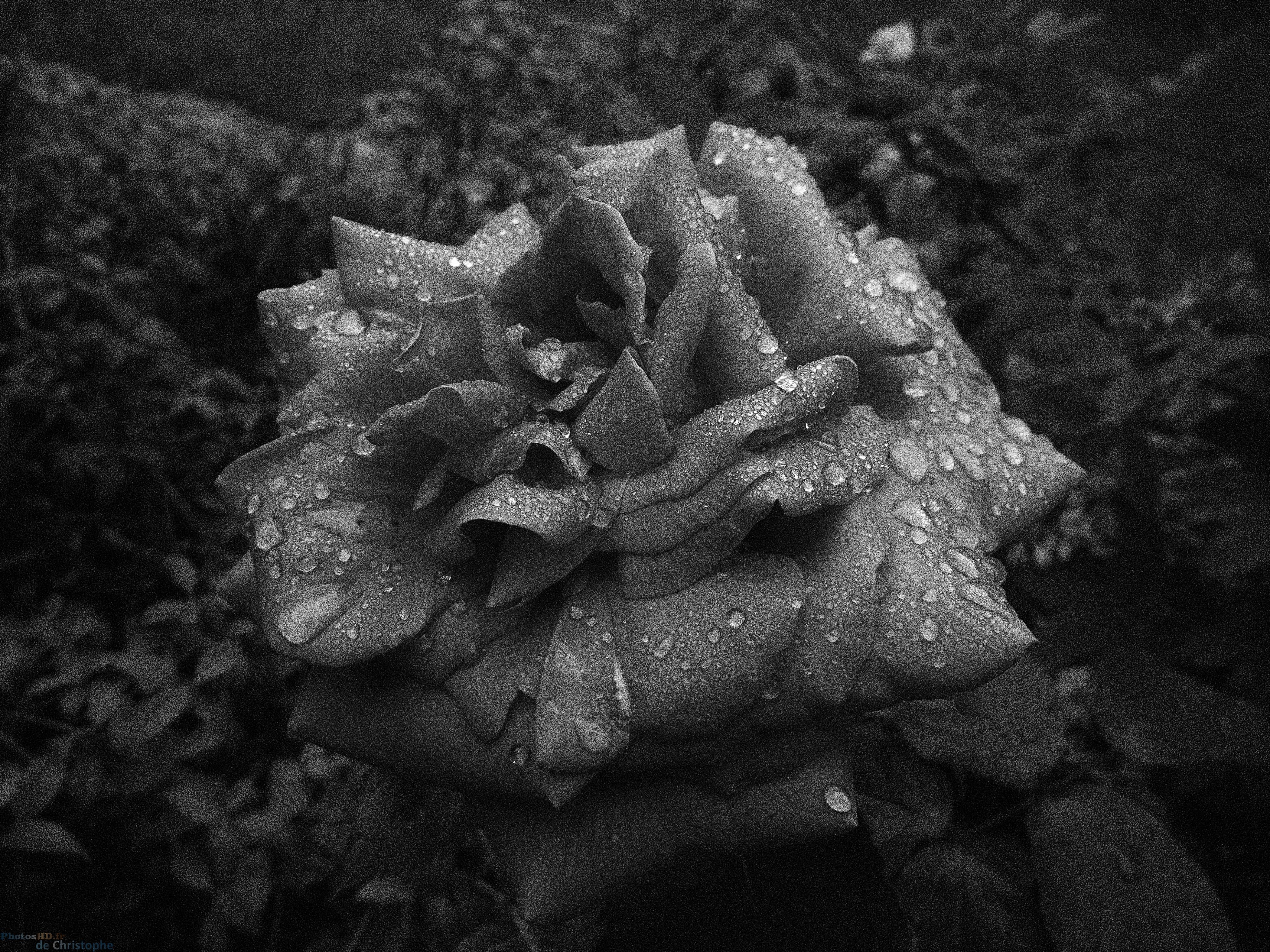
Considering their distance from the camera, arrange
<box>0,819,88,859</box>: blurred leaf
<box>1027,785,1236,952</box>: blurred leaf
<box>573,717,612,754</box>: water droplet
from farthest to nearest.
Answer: <box>0,819,88,859</box>: blurred leaf, <box>1027,785,1236,952</box>: blurred leaf, <box>573,717,612,754</box>: water droplet

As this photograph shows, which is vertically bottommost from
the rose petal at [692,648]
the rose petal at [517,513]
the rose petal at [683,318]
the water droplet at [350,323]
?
the rose petal at [692,648]

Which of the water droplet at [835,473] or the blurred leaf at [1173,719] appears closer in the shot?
the water droplet at [835,473]

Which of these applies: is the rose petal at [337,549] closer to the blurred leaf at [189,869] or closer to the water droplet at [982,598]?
the water droplet at [982,598]

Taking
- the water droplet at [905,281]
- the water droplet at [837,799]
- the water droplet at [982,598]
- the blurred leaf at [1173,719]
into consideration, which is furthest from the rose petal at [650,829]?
the blurred leaf at [1173,719]

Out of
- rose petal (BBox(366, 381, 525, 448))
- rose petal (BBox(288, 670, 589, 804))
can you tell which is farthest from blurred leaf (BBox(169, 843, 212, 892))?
rose petal (BBox(366, 381, 525, 448))

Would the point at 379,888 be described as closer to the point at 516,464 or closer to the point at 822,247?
the point at 516,464

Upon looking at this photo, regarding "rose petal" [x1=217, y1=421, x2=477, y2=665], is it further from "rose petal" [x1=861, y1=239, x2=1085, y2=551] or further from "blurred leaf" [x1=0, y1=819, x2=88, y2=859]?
"blurred leaf" [x1=0, y1=819, x2=88, y2=859]
